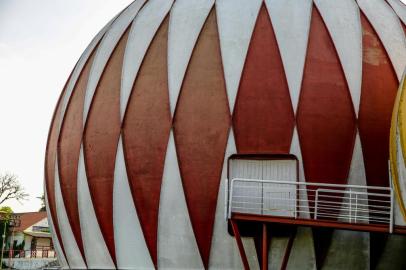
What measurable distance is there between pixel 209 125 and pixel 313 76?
3.28 m

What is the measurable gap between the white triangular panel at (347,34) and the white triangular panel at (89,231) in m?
8.40

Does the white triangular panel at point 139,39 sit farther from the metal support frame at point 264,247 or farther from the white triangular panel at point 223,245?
the metal support frame at point 264,247

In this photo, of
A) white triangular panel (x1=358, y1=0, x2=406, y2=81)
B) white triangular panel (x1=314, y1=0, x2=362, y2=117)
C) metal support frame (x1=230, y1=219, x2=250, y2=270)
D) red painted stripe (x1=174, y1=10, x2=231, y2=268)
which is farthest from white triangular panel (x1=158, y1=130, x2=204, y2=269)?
white triangular panel (x1=358, y1=0, x2=406, y2=81)

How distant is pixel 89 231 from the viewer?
63.0 feet

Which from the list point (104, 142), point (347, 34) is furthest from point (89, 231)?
point (347, 34)

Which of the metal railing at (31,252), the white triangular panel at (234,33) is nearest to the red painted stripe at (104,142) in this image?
the white triangular panel at (234,33)

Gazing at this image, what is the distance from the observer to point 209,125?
57.8 feet

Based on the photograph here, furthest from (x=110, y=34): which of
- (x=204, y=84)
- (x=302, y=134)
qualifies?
(x=302, y=134)

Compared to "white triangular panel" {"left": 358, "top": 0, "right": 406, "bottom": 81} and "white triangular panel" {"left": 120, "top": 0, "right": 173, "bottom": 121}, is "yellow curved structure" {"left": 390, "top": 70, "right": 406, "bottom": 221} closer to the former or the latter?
"white triangular panel" {"left": 358, "top": 0, "right": 406, "bottom": 81}

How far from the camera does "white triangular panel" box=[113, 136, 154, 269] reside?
18.1 meters

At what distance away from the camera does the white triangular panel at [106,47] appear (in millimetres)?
20375

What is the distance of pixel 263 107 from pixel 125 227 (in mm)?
5346

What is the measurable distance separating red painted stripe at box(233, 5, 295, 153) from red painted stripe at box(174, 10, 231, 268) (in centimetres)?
48

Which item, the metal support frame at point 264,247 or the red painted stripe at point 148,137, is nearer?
the metal support frame at point 264,247
